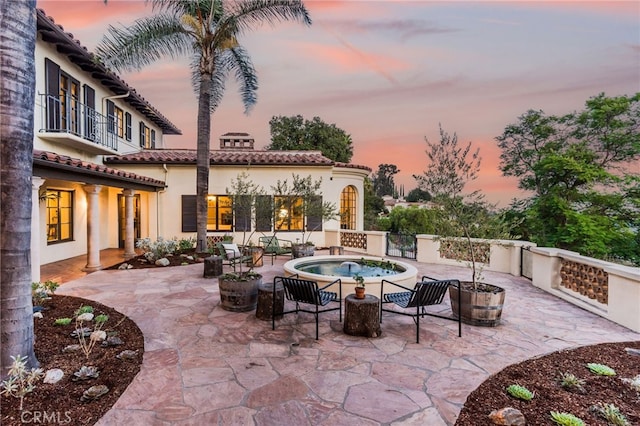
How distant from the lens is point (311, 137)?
29.9 meters

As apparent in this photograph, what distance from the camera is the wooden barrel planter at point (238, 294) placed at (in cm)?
567

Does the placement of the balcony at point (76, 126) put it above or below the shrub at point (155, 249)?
above

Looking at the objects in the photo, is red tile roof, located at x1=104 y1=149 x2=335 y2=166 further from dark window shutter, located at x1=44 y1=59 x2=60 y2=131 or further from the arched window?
dark window shutter, located at x1=44 y1=59 x2=60 y2=131

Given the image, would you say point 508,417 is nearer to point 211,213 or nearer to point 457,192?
point 457,192

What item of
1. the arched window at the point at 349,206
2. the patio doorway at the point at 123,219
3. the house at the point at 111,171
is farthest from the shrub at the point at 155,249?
the arched window at the point at 349,206

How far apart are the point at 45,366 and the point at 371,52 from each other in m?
13.4

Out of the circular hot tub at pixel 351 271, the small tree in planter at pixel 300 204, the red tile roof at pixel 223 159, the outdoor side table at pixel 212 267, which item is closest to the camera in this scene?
the circular hot tub at pixel 351 271

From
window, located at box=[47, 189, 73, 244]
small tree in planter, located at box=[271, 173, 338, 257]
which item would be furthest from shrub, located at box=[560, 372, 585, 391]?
window, located at box=[47, 189, 73, 244]

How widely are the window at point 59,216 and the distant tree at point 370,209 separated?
70.3 feet

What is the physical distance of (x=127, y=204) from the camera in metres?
11.4

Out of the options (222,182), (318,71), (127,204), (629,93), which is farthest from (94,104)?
(629,93)

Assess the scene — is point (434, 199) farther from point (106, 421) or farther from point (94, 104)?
point (94, 104)

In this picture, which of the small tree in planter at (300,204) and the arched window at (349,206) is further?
the arched window at (349,206)

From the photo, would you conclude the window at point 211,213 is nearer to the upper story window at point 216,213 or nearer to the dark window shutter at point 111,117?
the upper story window at point 216,213
